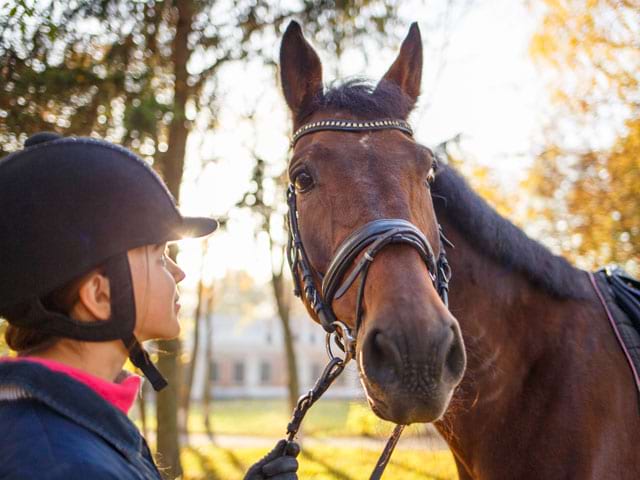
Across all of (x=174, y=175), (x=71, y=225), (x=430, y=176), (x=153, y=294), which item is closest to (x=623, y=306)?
(x=430, y=176)

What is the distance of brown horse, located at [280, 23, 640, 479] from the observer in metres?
2.74

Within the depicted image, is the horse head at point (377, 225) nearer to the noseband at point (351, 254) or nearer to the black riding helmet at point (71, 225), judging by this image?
the noseband at point (351, 254)

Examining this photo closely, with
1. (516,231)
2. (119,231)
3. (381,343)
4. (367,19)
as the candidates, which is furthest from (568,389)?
(367,19)

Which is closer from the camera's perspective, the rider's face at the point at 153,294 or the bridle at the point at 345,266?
the rider's face at the point at 153,294

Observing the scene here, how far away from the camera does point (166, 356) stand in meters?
8.13

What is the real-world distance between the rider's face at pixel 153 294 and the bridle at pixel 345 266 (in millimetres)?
950

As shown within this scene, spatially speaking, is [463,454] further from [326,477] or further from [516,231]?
[326,477]

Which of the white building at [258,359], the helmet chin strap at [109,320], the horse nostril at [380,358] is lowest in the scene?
the white building at [258,359]

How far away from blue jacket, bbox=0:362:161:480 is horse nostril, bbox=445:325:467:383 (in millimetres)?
1180

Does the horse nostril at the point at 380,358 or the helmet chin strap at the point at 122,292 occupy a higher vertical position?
the helmet chin strap at the point at 122,292

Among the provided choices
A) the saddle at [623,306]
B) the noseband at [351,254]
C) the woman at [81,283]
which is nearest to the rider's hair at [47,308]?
the woman at [81,283]

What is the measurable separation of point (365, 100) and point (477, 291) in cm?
117

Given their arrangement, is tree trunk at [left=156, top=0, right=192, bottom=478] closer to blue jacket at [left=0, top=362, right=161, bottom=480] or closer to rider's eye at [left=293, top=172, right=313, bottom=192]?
rider's eye at [left=293, top=172, right=313, bottom=192]

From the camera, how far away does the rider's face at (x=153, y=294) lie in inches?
65.9
